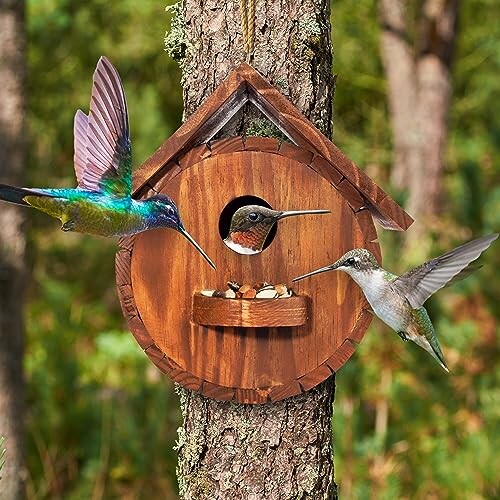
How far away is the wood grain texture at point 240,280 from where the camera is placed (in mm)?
1929

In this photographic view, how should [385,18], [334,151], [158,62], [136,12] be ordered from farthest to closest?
[158,62], [136,12], [385,18], [334,151]

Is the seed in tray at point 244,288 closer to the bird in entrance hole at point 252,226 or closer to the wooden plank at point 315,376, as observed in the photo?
the bird in entrance hole at point 252,226

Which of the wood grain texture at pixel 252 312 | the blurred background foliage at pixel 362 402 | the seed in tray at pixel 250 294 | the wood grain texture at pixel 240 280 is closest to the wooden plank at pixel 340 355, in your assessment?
the wood grain texture at pixel 240 280

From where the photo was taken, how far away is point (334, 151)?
1.86 metres

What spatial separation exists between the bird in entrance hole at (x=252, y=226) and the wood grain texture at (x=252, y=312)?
0.38ft

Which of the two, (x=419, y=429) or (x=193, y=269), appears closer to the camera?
(x=193, y=269)

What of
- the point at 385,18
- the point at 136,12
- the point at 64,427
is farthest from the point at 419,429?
the point at 136,12

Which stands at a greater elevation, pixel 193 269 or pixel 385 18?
pixel 385 18

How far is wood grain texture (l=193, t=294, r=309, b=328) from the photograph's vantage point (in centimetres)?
188

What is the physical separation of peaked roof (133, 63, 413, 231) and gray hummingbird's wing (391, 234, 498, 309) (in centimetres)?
10

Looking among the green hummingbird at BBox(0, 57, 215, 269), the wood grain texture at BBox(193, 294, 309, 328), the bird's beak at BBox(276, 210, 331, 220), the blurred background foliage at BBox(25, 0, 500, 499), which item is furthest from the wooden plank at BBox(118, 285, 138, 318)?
the blurred background foliage at BBox(25, 0, 500, 499)

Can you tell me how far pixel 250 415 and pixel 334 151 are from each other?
0.58 metres

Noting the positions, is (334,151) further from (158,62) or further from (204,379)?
(158,62)

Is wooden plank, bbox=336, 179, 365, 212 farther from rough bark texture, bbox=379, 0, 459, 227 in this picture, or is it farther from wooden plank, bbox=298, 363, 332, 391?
rough bark texture, bbox=379, 0, 459, 227
